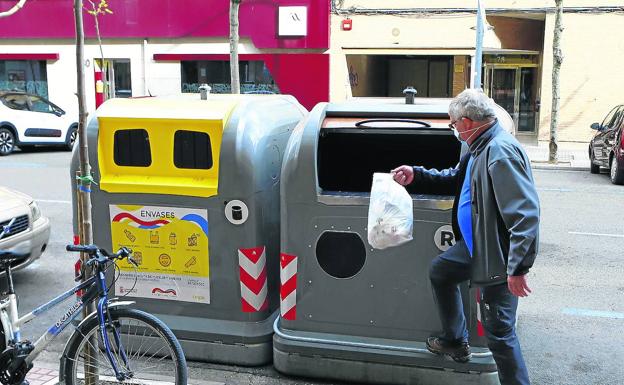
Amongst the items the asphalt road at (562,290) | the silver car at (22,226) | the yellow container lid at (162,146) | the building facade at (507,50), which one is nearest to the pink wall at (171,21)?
the building facade at (507,50)

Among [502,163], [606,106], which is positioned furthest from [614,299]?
[606,106]

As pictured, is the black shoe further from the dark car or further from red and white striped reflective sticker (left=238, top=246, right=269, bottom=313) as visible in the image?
the dark car

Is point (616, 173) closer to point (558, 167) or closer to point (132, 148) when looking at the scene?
point (558, 167)

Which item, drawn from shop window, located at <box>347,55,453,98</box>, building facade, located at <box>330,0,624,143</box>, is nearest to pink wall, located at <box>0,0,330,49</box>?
building facade, located at <box>330,0,624,143</box>

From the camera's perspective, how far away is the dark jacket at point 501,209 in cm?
312

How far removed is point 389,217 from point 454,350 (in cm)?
86

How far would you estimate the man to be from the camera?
124 inches

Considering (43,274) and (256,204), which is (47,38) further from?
(256,204)

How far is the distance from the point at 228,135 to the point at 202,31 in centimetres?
1894

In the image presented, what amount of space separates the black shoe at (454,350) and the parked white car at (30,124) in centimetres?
1460

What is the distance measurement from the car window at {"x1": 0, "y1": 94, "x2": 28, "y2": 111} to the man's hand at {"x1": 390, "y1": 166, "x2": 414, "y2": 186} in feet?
51.4

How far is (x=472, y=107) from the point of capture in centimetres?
339

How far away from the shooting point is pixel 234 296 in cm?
435

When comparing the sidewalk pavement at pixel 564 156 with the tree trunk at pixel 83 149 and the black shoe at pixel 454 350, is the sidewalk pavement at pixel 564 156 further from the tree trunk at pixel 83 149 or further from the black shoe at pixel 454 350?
the tree trunk at pixel 83 149
